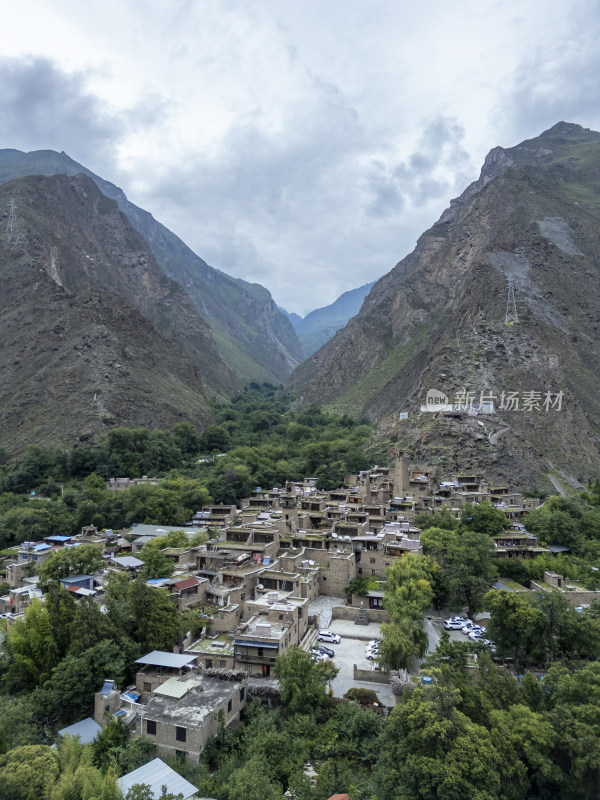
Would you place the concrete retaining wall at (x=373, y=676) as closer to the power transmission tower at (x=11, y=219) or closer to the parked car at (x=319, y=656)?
the parked car at (x=319, y=656)

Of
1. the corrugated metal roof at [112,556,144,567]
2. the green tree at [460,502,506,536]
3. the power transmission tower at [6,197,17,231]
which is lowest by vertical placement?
the corrugated metal roof at [112,556,144,567]

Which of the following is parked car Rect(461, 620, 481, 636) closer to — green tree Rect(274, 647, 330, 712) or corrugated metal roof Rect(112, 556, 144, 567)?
green tree Rect(274, 647, 330, 712)

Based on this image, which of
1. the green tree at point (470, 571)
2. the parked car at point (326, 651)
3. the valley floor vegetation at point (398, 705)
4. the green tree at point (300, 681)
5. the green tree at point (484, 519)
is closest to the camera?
the valley floor vegetation at point (398, 705)

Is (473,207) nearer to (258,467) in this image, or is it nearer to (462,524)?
(258,467)

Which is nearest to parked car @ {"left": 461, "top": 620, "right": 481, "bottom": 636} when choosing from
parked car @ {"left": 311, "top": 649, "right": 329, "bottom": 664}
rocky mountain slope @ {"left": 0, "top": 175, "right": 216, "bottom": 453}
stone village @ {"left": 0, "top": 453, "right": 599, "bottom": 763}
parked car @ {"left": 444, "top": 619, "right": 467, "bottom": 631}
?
parked car @ {"left": 444, "top": 619, "right": 467, "bottom": 631}

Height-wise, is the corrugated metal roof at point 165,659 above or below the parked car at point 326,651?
above

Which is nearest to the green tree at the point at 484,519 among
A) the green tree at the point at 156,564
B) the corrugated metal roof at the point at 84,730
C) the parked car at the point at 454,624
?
the parked car at the point at 454,624

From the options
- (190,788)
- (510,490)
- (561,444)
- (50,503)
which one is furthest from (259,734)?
(561,444)
